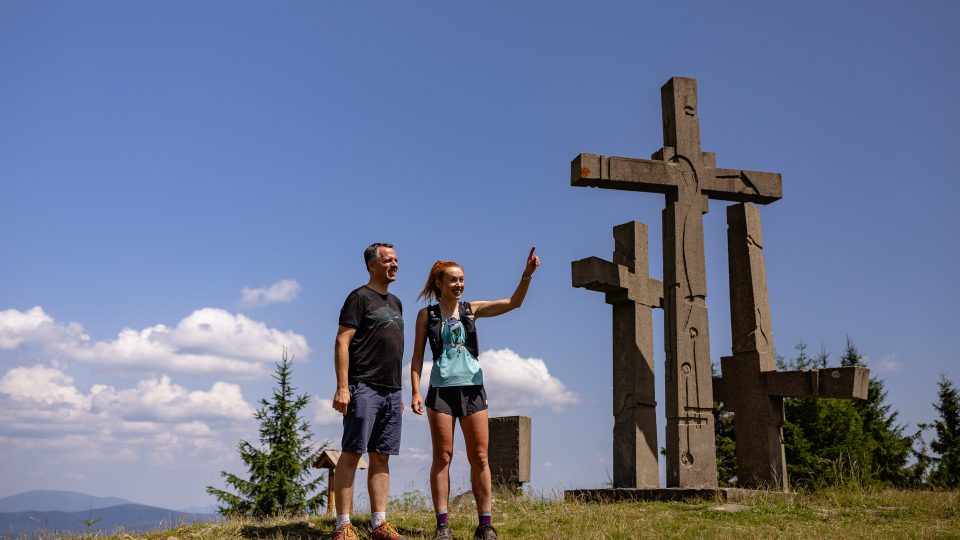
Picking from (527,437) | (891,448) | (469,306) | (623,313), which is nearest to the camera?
(469,306)

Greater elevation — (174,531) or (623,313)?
(623,313)

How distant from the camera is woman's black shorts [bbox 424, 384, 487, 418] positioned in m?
6.22

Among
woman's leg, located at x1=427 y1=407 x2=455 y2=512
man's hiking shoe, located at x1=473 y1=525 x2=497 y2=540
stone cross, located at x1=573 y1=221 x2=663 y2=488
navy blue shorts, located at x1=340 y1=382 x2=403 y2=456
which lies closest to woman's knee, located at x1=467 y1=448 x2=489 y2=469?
woman's leg, located at x1=427 y1=407 x2=455 y2=512

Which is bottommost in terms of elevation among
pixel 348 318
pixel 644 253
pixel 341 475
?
pixel 341 475

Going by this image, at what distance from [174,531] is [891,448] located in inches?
748

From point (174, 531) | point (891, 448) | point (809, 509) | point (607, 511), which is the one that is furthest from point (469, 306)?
point (891, 448)

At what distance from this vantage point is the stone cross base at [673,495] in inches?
362

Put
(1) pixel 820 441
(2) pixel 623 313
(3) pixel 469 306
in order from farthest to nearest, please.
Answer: (1) pixel 820 441, (2) pixel 623 313, (3) pixel 469 306

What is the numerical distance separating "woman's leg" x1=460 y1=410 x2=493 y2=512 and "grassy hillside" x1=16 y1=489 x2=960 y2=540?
595 millimetres

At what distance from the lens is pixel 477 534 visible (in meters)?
6.38

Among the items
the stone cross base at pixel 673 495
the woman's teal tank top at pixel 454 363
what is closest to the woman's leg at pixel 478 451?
the woman's teal tank top at pixel 454 363

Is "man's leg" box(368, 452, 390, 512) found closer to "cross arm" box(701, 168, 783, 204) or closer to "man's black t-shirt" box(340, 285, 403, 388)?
"man's black t-shirt" box(340, 285, 403, 388)

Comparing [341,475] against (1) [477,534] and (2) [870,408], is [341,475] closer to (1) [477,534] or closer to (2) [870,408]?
(1) [477,534]

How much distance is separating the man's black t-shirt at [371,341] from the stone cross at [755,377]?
Result: 20.0ft
